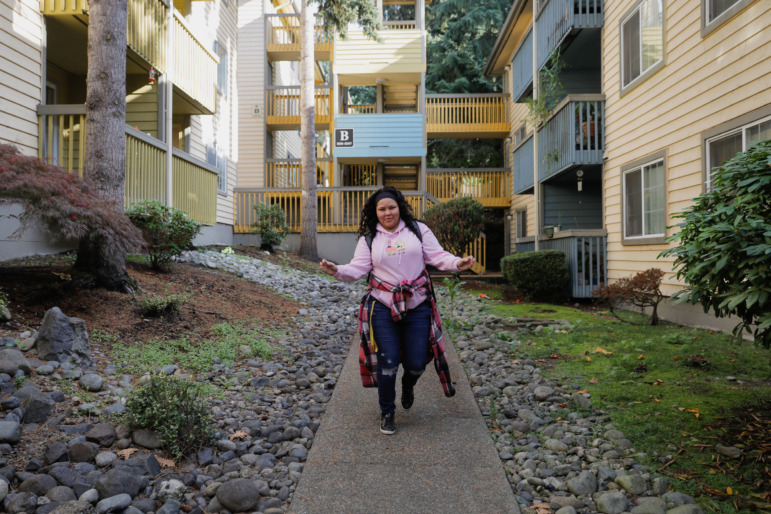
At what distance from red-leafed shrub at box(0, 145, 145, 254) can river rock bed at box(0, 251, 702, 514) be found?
1.21m

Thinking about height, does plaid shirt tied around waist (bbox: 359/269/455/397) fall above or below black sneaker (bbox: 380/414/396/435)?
above

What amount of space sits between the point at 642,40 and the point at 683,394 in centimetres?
722

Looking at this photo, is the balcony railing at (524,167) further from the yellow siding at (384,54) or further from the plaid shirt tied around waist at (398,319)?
the plaid shirt tied around waist at (398,319)

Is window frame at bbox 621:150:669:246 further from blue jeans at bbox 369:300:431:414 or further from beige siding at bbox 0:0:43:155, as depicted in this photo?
beige siding at bbox 0:0:43:155

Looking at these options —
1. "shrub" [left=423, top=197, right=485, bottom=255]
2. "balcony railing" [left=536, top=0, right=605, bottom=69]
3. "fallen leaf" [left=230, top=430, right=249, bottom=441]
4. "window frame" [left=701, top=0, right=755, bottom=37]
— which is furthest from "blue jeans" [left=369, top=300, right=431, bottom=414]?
"balcony railing" [left=536, top=0, right=605, bottom=69]

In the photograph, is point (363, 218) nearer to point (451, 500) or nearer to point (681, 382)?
point (451, 500)

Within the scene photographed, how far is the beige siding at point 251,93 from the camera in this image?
19.8m

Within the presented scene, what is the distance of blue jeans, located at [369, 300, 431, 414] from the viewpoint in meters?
3.60

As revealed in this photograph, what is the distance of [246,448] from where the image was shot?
10.9 ft

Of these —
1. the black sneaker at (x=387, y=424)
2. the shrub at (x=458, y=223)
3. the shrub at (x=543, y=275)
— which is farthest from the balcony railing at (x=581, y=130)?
the black sneaker at (x=387, y=424)

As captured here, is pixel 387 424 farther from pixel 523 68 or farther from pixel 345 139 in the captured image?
pixel 345 139

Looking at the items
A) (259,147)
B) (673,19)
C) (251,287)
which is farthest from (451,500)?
(259,147)

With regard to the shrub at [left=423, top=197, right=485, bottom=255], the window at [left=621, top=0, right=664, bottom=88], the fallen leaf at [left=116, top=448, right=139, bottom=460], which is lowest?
the fallen leaf at [left=116, top=448, right=139, bottom=460]

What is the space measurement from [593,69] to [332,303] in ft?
30.0
